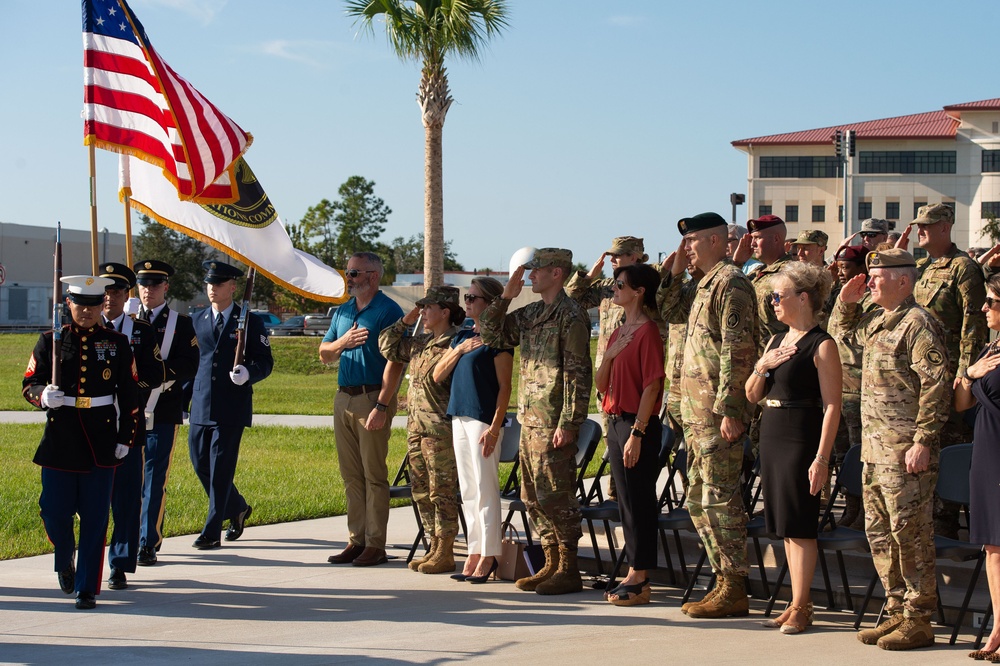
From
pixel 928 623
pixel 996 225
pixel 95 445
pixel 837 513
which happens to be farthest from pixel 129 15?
pixel 996 225

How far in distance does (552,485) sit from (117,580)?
3.02 meters

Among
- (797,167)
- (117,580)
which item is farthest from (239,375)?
(797,167)

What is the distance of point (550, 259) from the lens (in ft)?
24.3

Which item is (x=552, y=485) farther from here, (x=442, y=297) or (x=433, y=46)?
(x=433, y=46)

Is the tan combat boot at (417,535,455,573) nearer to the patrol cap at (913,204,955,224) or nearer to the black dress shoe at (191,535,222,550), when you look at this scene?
the black dress shoe at (191,535,222,550)

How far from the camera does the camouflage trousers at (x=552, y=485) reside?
7273 millimetres

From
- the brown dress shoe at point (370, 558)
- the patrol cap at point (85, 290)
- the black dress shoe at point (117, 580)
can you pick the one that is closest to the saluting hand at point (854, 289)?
the brown dress shoe at point (370, 558)

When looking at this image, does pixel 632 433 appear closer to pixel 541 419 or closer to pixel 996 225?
pixel 541 419

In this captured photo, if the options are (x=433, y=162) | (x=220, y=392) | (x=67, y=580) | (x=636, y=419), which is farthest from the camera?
(x=433, y=162)

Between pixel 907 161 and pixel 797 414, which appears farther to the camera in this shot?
pixel 907 161

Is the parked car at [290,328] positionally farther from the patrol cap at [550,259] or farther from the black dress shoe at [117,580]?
the patrol cap at [550,259]

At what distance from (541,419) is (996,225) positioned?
46.4 meters

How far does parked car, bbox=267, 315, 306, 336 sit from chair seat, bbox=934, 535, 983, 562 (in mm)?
49268

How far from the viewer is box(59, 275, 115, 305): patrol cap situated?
7156mm
